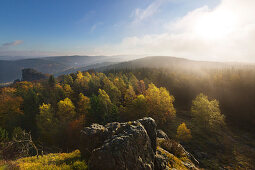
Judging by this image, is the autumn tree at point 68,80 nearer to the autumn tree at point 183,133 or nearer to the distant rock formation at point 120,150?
the autumn tree at point 183,133

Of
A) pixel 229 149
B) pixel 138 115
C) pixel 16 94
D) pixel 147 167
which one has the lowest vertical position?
pixel 229 149

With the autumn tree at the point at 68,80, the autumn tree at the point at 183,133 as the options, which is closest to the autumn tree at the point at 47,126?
the autumn tree at the point at 183,133

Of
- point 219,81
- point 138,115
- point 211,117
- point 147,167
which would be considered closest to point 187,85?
point 219,81

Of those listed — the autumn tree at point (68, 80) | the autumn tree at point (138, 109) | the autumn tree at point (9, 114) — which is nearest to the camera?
the autumn tree at point (9, 114)

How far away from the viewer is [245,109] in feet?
253

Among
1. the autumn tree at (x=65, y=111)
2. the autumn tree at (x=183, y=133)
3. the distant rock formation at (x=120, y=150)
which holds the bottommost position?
the autumn tree at (x=183, y=133)

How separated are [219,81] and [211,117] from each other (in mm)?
84397

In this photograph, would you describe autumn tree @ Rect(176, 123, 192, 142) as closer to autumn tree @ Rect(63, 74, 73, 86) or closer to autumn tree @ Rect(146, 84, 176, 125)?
autumn tree @ Rect(146, 84, 176, 125)

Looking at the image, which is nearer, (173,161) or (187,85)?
(173,161)

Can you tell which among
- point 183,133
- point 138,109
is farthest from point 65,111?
point 183,133

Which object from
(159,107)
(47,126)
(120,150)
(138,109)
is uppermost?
(120,150)

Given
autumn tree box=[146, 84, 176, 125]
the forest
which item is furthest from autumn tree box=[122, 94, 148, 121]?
autumn tree box=[146, 84, 176, 125]

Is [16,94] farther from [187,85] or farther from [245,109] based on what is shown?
[245,109]

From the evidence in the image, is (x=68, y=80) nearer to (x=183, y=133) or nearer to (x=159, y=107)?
(x=159, y=107)
